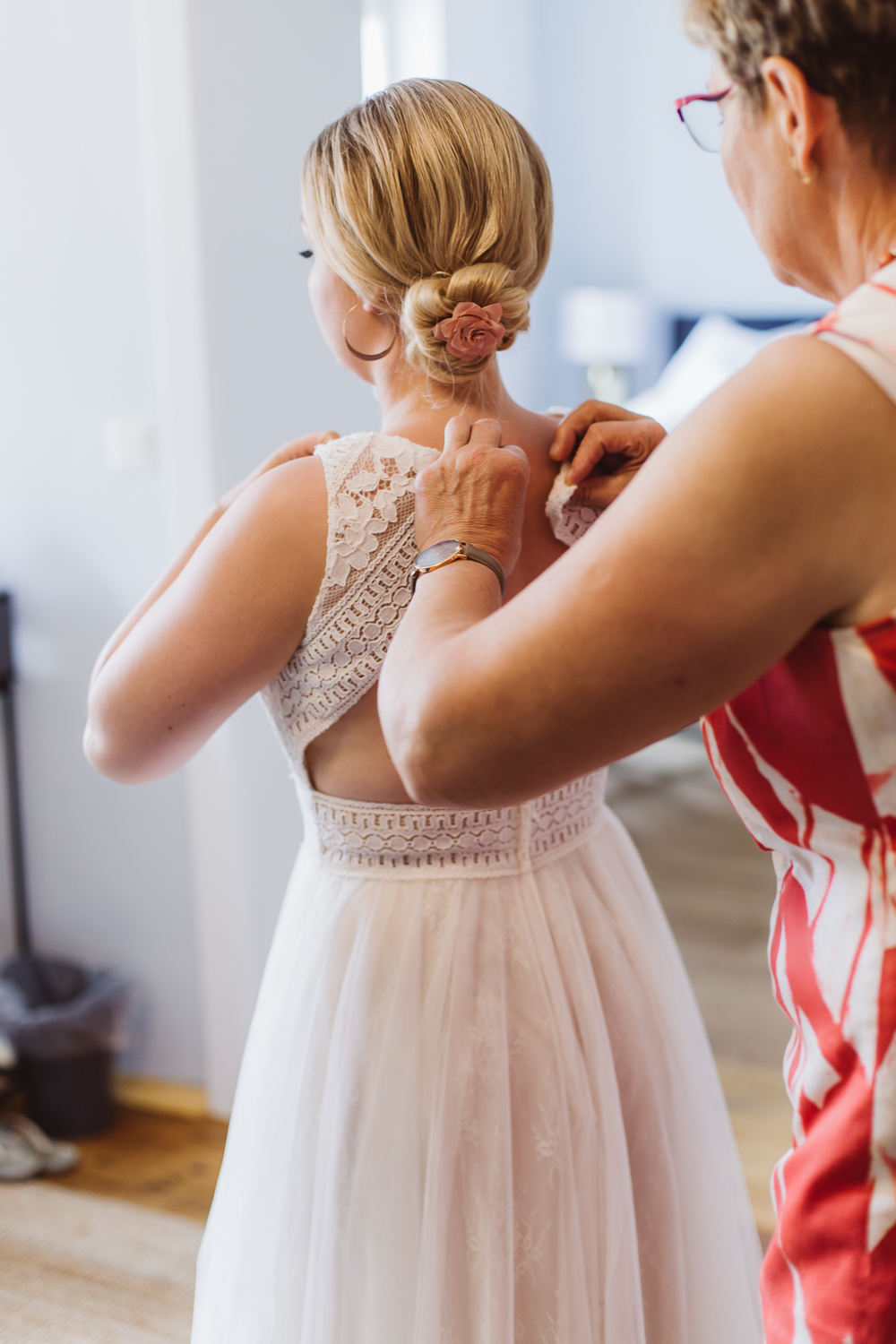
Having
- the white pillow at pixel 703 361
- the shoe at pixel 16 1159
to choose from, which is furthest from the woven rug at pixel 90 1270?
the white pillow at pixel 703 361

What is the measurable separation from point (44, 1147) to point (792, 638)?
2.19 meters

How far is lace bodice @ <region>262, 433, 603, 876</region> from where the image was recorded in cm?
98

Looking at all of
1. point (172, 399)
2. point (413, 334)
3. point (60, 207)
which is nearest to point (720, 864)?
point (172, 399)

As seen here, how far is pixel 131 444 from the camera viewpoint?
7.47ft

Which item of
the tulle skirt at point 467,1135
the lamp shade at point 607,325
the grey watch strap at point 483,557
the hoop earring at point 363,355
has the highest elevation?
the hoop earring at point 363,355

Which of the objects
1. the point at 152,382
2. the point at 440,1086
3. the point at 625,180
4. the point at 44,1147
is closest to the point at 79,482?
the point at 152,382

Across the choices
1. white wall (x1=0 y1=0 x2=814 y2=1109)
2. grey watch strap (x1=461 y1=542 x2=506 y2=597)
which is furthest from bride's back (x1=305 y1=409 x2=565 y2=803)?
white wall (x1=0 y1=0 x2=814 y2=1109)

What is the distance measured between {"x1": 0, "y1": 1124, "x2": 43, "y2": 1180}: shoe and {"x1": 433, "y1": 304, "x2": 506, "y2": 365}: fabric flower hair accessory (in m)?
1.93

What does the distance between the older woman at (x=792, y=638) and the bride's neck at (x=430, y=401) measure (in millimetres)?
345

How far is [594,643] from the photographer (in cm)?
60

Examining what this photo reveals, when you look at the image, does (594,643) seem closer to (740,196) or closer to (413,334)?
(740,196)

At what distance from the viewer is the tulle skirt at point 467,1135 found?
105 centimetres

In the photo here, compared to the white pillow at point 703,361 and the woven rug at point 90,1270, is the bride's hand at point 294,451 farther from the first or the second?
the white pillow at point 703,361

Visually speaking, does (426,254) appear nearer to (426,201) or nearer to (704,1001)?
(426,201)
